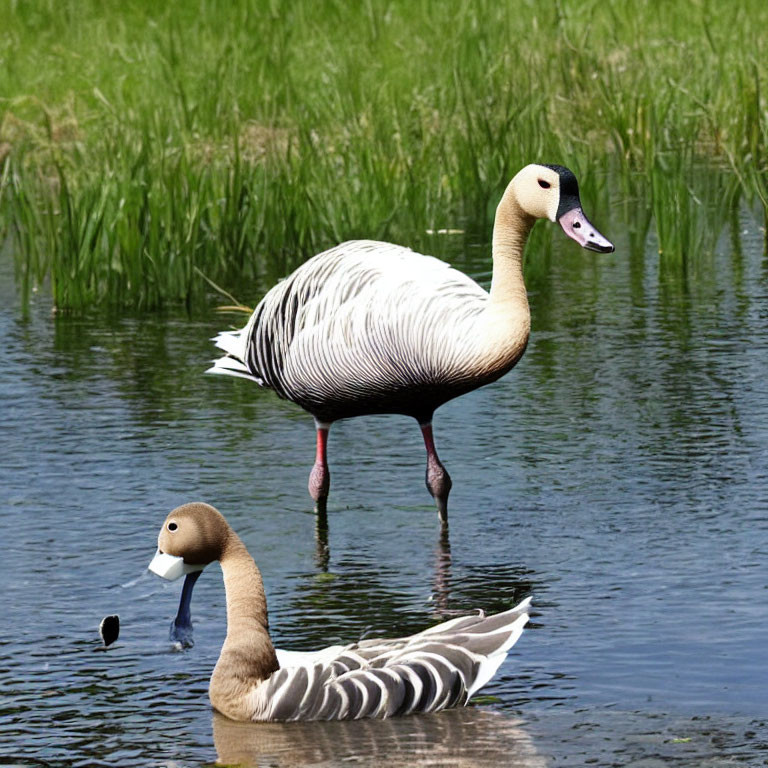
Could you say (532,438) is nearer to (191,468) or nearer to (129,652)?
(191,468)

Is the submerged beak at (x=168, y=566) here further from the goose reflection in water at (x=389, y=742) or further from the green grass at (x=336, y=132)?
the green grass at (x=336, y=132)

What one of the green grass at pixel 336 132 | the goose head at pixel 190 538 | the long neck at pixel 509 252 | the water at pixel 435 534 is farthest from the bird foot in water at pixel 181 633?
the green grass at pixel 336 132

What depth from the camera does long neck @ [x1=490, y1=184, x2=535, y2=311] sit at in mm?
8008

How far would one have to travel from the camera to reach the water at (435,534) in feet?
20.1

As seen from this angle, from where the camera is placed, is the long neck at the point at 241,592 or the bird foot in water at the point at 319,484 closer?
the long neck at the point at 241,592

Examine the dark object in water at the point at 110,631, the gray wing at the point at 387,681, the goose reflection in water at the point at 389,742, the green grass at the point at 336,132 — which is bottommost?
the goose reflection in water at the point at 389,742

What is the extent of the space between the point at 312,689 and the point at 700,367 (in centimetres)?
497

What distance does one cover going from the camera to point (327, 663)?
247 inches

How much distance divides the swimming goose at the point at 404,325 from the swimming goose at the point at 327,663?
5.93 ft

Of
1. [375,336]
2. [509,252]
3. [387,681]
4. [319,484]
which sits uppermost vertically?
[509,252]

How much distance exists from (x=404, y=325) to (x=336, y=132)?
269 inches

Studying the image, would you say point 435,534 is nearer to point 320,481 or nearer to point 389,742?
point 320,481

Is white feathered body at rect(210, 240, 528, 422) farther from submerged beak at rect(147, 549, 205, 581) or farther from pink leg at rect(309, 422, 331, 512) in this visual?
submerged beak at rect(147, 549, 205, 581)

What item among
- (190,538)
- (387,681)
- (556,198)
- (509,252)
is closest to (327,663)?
(387,681)
